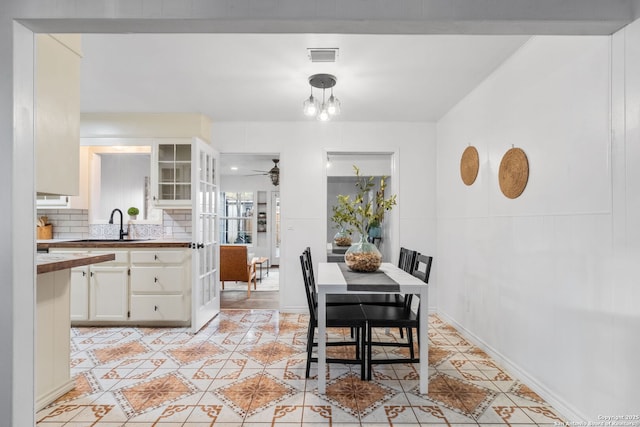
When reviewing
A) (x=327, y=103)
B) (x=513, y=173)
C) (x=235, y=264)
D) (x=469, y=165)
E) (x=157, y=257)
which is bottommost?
(x=235, y=264)

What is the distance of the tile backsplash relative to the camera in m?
4.40

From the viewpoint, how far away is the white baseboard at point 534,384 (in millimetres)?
2037

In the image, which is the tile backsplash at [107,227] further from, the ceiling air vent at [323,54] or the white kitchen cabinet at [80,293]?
the ceiling air vent at [323,54]

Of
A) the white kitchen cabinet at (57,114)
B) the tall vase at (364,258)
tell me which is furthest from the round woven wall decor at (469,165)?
the white kitchen cabinet at (57,114)

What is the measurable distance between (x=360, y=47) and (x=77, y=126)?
1879 mm

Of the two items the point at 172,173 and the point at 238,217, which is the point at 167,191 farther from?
the point at 238,217

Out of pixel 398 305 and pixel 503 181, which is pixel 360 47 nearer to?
pixel 503 181

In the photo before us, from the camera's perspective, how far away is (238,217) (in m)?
8.93

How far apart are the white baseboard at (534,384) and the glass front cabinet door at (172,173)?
324 centimetres

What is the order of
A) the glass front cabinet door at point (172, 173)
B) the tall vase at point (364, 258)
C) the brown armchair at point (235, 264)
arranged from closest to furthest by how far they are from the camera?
1. the tall vase at point (364, 258)
2. the glass front cabinet door at point (172, 173)
3. the brown armchair at point (235, 264)

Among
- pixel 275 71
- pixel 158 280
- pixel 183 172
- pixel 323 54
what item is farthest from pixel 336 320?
pixel 183 172

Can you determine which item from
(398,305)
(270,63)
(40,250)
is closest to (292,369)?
(398,305)

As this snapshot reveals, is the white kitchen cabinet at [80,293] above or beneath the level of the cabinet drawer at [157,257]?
beneath

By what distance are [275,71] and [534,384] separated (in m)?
2.92
